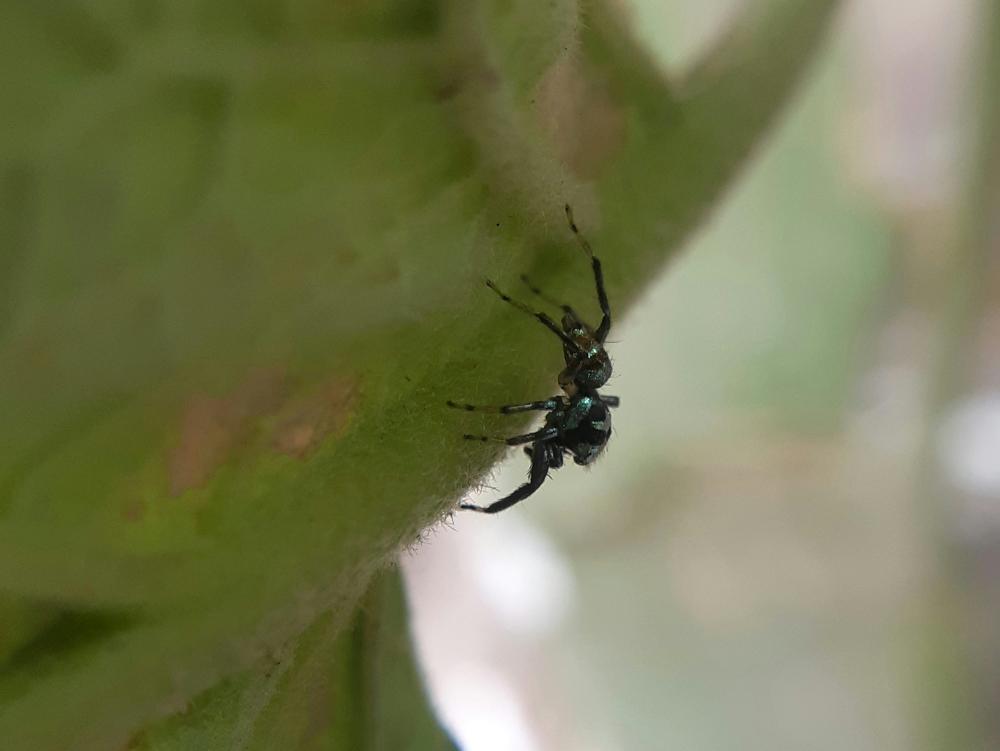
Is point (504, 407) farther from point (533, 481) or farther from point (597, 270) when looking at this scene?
point (533, 481)

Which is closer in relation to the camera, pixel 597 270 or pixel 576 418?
pixel 597 270

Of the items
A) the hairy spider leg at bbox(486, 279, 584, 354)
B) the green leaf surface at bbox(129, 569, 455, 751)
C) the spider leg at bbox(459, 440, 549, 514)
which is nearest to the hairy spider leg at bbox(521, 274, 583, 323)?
the hairy spider leg at bbox(486, 279, 584, 354)

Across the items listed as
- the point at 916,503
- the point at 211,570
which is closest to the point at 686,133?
A: the point at 211,570

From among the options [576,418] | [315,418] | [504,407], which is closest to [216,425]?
[315,418]

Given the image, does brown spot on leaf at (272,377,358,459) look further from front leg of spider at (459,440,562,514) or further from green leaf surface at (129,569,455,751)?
front leg of spider at (459,440,562,514)

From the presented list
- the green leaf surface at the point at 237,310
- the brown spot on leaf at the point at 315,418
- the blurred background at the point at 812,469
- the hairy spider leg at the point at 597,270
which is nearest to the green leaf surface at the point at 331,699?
the green leaf surface at the point at 237,310

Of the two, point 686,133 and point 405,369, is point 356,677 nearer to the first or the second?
point 405,369
